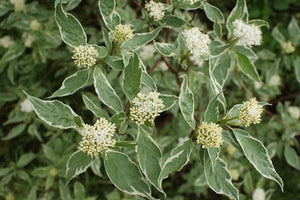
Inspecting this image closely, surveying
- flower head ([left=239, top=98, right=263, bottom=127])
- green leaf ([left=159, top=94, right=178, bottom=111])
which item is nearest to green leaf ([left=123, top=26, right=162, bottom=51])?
green leaf ([left=159, top=94, right=178, bottom=111])

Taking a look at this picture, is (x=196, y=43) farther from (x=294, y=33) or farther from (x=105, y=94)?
(x=294, y=33)

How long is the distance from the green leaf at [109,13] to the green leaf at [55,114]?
0.41 metres

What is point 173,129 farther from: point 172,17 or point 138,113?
point 138,113

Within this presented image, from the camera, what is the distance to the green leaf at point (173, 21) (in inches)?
68.2

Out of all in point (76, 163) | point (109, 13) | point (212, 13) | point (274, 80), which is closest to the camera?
point (76, 163)

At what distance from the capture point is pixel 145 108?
1.33 m

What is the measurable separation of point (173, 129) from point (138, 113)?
1.21 m

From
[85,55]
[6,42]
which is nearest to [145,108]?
[85,55]

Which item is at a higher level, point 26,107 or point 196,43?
point 196,43

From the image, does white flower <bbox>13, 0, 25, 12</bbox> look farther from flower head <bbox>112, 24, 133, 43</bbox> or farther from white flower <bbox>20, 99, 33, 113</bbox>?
flower head <bbox>112, 24, 133, 43</bbox>

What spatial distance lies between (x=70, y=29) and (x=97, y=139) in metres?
0.49

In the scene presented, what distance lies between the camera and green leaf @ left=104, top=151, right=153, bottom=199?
134 cm

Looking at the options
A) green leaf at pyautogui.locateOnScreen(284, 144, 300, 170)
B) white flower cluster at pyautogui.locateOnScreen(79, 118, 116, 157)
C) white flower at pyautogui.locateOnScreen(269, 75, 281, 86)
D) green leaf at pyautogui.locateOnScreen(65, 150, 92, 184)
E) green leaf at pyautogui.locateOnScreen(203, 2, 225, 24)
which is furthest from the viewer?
white flower at pyautogui.locateOnScreen(269, 75, 281, 86)

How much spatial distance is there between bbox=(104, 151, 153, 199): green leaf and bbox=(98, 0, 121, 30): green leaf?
54 cm
